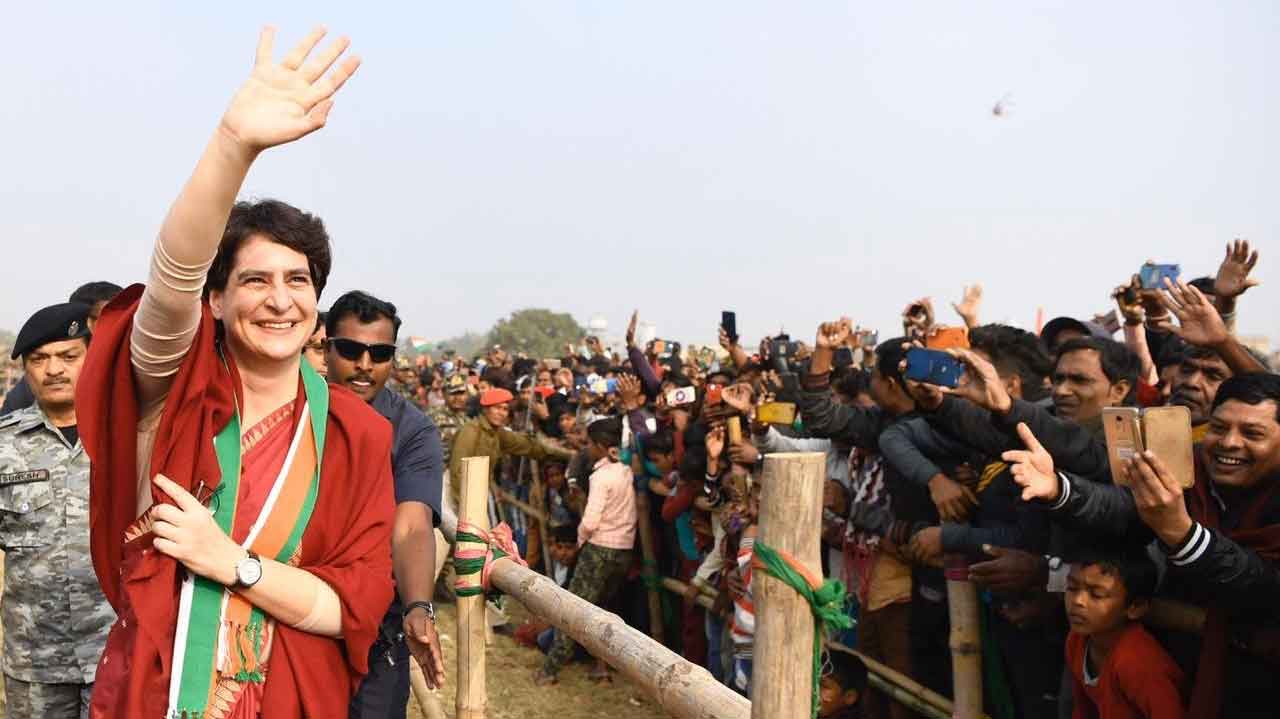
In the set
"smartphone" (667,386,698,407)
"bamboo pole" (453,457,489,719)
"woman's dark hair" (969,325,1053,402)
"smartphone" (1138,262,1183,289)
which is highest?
"smartphone" (1138,262,1183,289)

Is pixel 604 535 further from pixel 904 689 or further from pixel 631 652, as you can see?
pixel 631 652

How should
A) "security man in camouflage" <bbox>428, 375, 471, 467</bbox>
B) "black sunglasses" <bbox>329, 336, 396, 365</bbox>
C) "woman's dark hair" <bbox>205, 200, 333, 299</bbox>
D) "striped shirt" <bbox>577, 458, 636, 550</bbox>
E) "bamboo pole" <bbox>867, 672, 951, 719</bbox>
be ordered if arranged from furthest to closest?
"security man in camouflage" <bbox>428, 375, 471, 467</bbox>, "striped shirt" <bbox>577, 458, 636, 550</bbox>, "bamboo pole" <bbox>867, 672, 951, 719</bbox>, "black sunglasses" <bbox>329, 336, 396, 365</bbox>, "woman's dark hair" <bbox>205, 200, 333, 299</bbox>

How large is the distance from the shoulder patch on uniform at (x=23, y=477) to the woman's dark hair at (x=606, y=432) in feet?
14.3

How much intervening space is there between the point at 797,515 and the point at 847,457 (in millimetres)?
3621

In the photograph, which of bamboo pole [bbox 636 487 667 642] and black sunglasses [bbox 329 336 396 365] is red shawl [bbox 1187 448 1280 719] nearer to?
black sunglasses [bbox 329 336 396 365]

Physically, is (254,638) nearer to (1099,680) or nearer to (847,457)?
(1099,680)

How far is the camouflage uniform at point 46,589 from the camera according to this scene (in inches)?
130

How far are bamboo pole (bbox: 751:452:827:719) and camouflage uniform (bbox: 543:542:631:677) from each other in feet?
17.2

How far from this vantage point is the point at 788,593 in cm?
183

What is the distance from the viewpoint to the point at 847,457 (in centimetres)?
532

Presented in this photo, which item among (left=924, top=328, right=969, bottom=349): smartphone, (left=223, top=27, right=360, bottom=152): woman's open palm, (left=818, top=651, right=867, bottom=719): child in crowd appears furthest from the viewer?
(left=818, top=651, right=867, bottom=719): child in crowd

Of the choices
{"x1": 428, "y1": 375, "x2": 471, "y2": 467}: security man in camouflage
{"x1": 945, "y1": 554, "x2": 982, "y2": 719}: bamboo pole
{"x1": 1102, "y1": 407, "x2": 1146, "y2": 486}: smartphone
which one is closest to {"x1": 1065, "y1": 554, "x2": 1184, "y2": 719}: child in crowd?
{"x1": 1102, "y1": 407, "x2": 1146, "y2": 486}: smartphone

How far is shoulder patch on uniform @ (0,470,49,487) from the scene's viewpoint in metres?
3.29

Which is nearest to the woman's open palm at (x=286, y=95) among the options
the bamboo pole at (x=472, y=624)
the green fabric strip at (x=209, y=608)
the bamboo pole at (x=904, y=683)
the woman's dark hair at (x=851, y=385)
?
the green fabric strip at (x=209, y=608)
